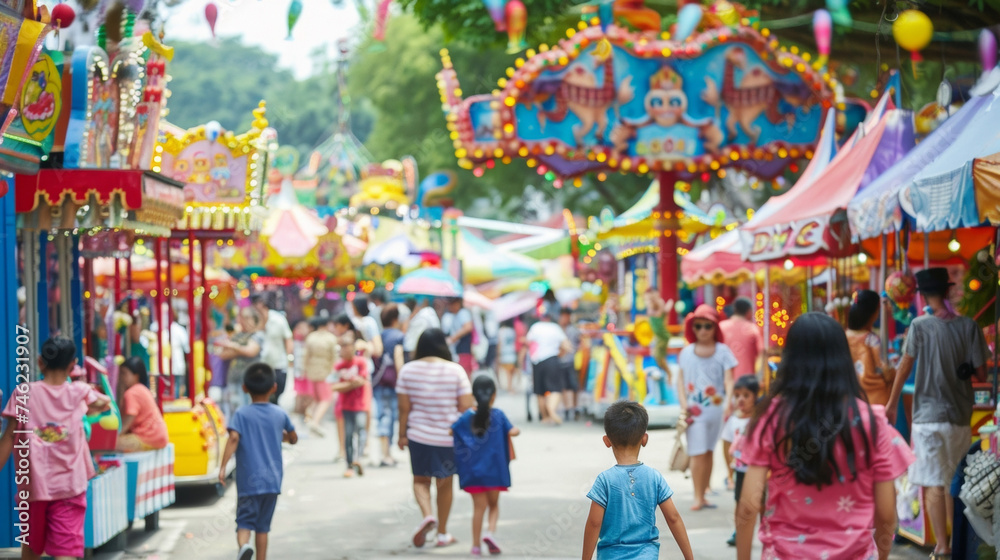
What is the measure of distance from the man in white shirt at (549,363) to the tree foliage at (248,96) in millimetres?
48621

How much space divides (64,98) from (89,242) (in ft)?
7.01

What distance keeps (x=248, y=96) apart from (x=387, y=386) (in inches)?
2494

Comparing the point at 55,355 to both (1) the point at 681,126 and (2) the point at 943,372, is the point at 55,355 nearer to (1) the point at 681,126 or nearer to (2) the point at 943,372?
(2) the point at 943,372

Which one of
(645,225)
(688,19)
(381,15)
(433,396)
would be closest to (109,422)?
(433,396)

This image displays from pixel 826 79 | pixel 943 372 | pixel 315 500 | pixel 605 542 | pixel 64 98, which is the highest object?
pixel 826 79

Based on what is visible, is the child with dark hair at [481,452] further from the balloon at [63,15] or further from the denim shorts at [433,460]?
the balloon at [63,15]

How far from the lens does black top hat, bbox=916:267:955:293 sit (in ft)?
25.3

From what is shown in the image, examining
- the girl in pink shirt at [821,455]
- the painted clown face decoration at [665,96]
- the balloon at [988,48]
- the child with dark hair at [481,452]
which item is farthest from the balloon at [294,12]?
the painted clown face decoration at [665,96]

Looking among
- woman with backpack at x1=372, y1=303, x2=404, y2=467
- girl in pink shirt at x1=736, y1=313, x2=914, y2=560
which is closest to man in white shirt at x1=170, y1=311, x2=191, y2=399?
woman with backpack at x1=372, y1=303, x2=404, y2=467

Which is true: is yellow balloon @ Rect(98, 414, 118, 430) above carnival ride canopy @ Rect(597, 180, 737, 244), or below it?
below

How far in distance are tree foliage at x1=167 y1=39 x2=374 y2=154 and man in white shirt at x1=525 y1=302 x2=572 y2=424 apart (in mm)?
48621

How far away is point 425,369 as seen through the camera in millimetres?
9000

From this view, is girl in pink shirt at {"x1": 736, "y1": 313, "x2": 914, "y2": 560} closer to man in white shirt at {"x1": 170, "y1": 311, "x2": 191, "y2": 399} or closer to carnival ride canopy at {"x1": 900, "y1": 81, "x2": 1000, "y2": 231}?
carnival ride canopy at {"x1": 900, "y1": 81, "x2": 1000, "y2": 231}

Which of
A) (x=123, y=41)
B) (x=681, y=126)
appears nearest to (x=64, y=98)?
(x=123, y=41)
